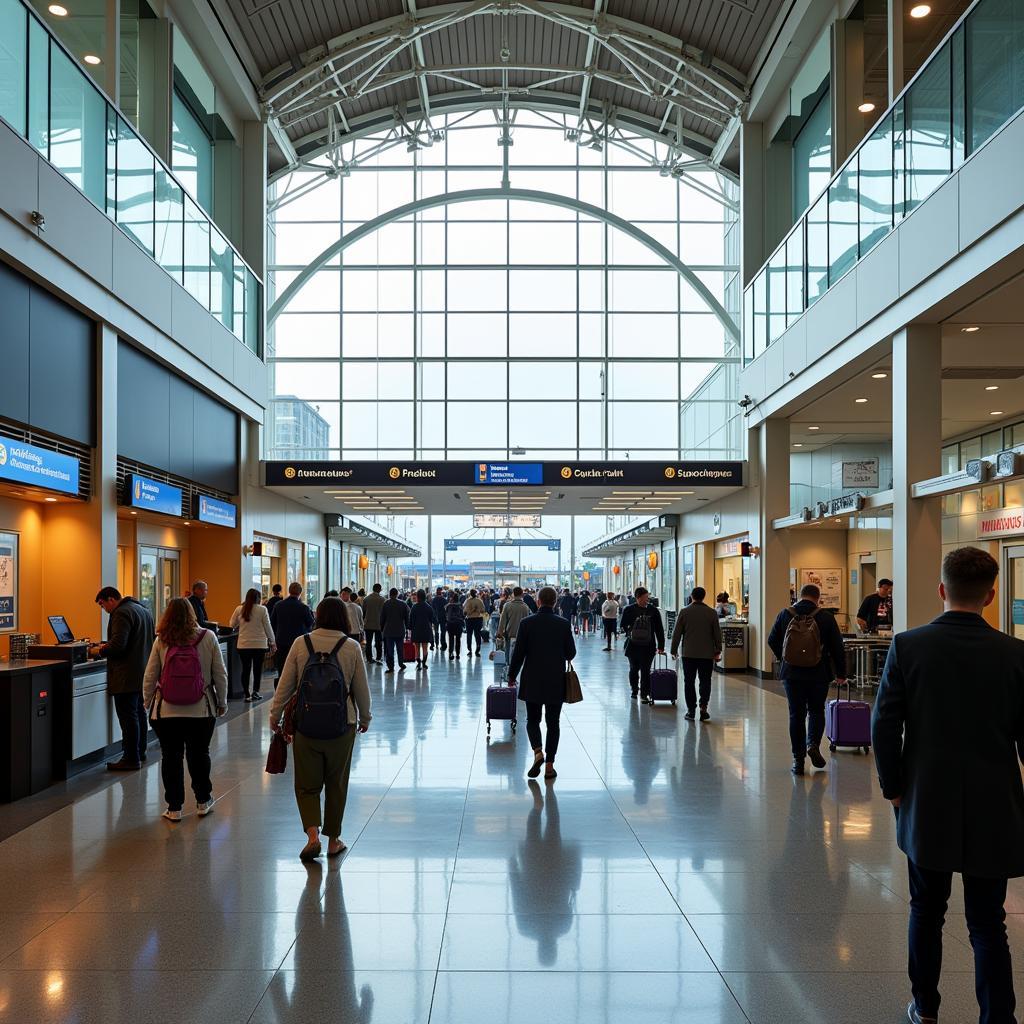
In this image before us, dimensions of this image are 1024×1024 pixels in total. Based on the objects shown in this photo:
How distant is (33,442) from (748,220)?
1662 centimetres

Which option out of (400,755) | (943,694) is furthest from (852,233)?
(943,694)

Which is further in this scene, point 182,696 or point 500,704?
point 500,704

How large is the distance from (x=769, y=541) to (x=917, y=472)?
7741 millimetres

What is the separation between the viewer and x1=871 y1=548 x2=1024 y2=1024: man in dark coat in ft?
11.7

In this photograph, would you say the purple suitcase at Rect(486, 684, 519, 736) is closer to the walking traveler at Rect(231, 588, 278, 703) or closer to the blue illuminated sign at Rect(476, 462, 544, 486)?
the walking traveler at Rect(231, 588, 278, 703)

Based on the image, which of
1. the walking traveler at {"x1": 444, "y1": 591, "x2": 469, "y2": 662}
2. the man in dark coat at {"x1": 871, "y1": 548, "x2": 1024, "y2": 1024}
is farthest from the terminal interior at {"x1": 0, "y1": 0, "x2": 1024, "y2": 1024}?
the walking traveler at {"x1": 444, "y1": 591, "x2": 469, "y2": 662}

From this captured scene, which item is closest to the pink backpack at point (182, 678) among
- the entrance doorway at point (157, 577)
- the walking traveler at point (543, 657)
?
the walking traveler at point (543, 657)

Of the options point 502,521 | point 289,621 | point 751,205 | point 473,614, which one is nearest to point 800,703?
point 289,621

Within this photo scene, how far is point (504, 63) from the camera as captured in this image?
80.3 feet

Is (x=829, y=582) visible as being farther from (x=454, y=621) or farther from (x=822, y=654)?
(x=822, y=654)

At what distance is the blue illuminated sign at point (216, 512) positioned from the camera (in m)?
16.9

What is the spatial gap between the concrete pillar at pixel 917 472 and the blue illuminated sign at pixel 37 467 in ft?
32.0

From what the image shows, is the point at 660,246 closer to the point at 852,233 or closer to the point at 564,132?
the point at 564,132

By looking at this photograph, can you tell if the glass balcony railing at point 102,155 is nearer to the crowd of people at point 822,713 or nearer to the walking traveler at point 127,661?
the walking traveler at point 127,661
